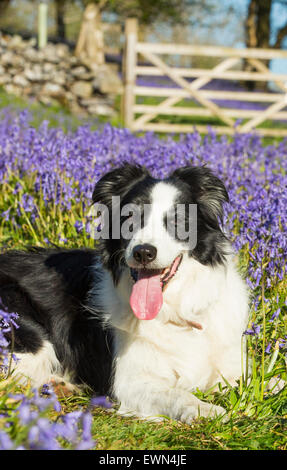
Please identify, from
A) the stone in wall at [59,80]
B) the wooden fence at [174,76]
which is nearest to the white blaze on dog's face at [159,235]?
the wooden fence at [174,76]

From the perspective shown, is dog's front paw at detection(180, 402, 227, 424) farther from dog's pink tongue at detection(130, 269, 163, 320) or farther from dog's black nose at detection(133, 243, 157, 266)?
dog's black nose at detection(133, 243, 157, 266)

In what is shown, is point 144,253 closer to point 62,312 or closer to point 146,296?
point 146,296

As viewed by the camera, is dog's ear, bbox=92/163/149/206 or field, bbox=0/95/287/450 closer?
field, bbox=0/95/287/450

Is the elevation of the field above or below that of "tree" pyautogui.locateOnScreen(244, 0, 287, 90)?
below

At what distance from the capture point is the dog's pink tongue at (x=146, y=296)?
310 centimetres

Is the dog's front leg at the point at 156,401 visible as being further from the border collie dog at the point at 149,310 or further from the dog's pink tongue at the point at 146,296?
the dog's pink tongue at the point at 146,296

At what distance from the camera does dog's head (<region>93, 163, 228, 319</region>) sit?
3.03 metres

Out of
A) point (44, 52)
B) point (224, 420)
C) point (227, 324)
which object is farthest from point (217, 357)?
point (44, 52)

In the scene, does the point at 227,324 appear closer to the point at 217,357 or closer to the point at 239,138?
the point at 217,357

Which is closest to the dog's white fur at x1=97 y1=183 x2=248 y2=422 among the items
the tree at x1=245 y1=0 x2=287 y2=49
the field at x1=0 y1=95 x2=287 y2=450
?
the field at x1=0 y1=95 x2=287 y2=450

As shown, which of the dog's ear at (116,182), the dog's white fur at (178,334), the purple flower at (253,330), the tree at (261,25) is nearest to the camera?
the dog's white fur at (178,334)

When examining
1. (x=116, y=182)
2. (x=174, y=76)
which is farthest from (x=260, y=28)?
(x=116, y=182)

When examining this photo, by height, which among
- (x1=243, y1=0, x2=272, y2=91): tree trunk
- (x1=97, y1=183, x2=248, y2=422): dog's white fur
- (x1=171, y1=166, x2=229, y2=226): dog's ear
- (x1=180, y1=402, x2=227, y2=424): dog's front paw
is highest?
(x1=243, y1=0, x2=272, y2=91): tree trunk

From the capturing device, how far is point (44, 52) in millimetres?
16484
